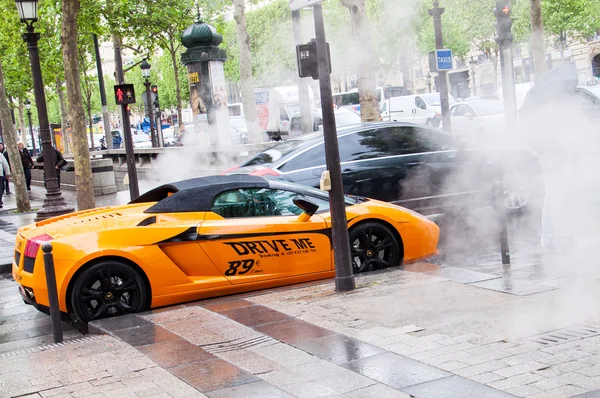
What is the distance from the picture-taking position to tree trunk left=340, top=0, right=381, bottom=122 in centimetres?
1527

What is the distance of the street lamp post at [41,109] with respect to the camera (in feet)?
45.6

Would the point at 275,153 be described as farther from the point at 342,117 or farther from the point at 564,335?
the point at 342,117

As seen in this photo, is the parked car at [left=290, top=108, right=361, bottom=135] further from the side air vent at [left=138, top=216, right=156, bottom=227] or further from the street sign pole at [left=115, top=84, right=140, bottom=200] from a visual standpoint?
the side air vent at [left=138, top=216, right=156, bottom=227]

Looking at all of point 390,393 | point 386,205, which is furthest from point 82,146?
point 390,393

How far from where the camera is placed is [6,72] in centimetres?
3888

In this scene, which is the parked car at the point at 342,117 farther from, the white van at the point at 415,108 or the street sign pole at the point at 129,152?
the street sign pole at the point at 129,152

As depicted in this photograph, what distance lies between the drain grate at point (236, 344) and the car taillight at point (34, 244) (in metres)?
2.08

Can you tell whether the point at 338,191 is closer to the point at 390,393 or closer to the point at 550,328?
the point at 550,328

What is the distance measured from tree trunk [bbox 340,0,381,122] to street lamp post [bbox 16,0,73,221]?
577 centimetres

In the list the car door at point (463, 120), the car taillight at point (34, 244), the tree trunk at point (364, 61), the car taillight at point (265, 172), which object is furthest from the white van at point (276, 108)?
the car taillight at point (34, 244)

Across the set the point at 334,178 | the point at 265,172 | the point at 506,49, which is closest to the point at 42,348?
the point at 334,178

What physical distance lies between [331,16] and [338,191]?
16171mm

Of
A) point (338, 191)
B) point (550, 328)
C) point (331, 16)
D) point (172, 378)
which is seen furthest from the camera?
point (331, 16)

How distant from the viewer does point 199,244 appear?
715 centimetres
